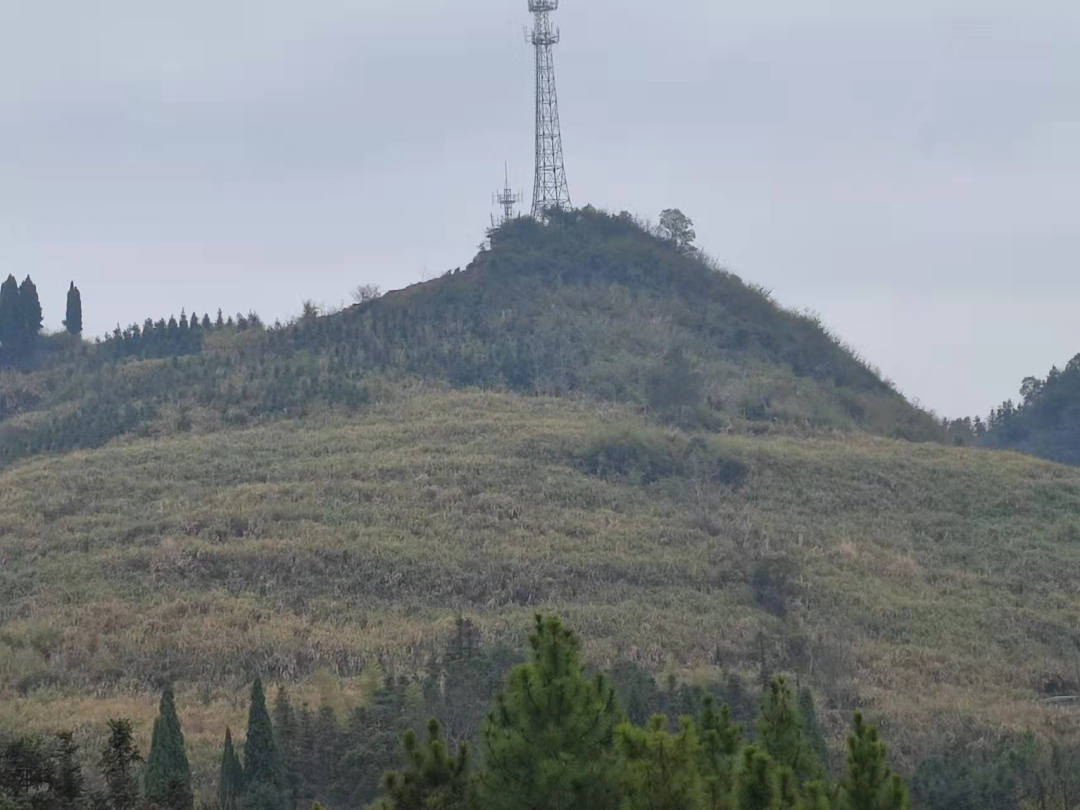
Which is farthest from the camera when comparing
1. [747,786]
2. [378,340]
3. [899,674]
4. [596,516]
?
[378,340]

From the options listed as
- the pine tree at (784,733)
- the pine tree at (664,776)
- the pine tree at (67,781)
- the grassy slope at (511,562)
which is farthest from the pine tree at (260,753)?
the pine tree at (664,776)

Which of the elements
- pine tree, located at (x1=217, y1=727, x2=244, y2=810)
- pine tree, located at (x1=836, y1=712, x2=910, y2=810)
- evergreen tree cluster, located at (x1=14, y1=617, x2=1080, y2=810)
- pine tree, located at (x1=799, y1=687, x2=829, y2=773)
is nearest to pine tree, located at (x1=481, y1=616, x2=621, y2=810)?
evergreen tree cluster, located at (x1=14, y1=617, x2=1080, y2=810)

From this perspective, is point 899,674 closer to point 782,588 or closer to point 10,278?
point 782,588

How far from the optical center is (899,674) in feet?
121

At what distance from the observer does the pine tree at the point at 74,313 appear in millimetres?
83494

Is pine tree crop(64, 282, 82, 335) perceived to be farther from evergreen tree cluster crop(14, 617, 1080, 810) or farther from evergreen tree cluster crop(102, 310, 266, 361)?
evergreen tree cluster crop(14, 617, 1080, 810)

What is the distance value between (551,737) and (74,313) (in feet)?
244

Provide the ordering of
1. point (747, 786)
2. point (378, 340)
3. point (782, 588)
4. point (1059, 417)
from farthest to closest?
point (1059, 417)
point (378, 340)
point (782, 588)
point (747, 786)

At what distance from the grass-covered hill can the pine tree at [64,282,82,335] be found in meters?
7.78

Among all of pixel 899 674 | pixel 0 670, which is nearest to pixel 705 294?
pixel 899 674

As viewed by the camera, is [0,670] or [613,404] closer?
[0,670]

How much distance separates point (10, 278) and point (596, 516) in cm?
4179

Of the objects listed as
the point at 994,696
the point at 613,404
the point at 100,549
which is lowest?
the point at 994,696

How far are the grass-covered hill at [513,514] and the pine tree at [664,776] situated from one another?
49.4ft
